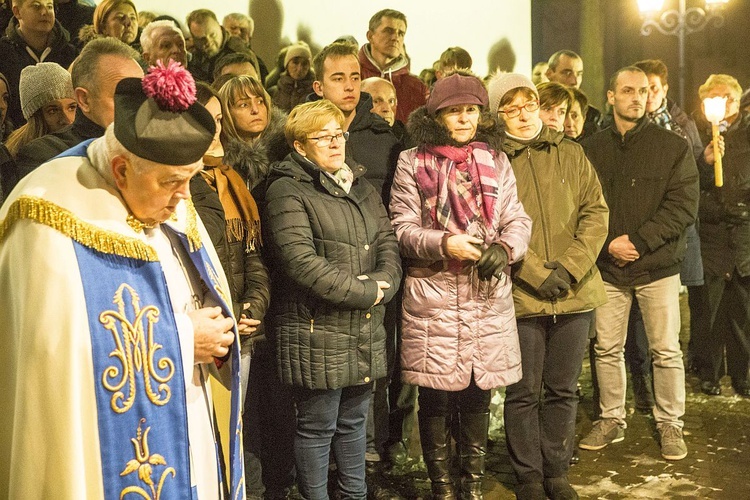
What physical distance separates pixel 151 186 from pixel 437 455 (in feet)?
8.80

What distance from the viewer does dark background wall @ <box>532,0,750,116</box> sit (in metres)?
13.6

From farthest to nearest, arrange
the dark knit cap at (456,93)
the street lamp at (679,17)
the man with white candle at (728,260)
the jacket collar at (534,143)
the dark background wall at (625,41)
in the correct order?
the dark background wall at (625,41), the street lamp at (679,17), the man with white candle at (728,260), the jacket collar at (534,143), the dark knit cap at (456,93)

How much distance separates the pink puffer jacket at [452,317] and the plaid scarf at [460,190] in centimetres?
8

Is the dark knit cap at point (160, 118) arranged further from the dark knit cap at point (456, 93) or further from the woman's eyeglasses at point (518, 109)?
the woman's eyeglasses at point (518, 109)

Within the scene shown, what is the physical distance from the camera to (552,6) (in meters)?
13.4

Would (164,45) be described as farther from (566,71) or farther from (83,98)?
(566,71)

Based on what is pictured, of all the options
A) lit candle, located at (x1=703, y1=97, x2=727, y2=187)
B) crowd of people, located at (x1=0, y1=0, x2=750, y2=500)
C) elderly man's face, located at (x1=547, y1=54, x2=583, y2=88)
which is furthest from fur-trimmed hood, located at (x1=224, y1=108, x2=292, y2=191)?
elderly man's face, located at (x1=547, y1=54, x2=583, y2=88)

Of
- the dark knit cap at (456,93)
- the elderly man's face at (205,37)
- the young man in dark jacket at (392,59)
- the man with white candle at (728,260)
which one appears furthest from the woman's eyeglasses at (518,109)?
the elderly man's face at (205,37)

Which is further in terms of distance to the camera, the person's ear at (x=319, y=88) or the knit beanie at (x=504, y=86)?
the person's ear at (x=319, y=88)

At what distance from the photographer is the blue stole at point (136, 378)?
2750mm

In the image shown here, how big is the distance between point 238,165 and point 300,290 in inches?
30.7

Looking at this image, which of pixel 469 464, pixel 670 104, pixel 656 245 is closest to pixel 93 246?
pixel 469 464

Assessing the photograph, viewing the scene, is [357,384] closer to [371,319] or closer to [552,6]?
[371,319]

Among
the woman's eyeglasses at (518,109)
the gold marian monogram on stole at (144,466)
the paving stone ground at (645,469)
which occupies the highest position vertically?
the woman's eyeglasses at (518,109)
